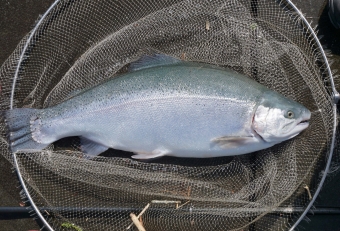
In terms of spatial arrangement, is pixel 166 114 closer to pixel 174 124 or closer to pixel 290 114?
pixel 174 124

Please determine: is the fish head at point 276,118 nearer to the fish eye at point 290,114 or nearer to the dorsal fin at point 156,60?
the fish eye at point 290,114

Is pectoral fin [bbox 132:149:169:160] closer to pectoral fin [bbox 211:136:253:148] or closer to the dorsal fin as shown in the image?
pectoral fin [bbox 211:136:253:148]

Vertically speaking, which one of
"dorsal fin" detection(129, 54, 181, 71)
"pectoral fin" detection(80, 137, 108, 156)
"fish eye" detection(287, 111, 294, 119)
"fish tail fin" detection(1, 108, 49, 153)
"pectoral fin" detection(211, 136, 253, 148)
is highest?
"dorsal fin" detection(129, 54, 181, 71)

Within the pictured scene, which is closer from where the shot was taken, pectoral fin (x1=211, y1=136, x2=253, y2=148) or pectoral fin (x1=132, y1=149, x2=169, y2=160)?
pectoral fin (x1=211, y1=136, x2=253, y2=148)

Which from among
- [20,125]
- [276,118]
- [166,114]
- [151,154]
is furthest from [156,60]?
[20,125]

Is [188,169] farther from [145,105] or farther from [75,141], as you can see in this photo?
[75,141]

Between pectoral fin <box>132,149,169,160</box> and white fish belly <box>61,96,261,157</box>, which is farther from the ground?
white fish belly <box>61,96,261,157</box>

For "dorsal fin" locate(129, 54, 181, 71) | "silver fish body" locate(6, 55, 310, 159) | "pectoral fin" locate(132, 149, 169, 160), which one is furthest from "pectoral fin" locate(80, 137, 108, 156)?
"dorsal fin" locate(129, 54, 181, 71)
